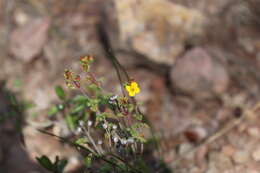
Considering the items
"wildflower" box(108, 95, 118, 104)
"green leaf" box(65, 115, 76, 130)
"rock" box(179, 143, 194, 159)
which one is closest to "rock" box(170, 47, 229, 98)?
"rock" box(179, 143, 194, 159)

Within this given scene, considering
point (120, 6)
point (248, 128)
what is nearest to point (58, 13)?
point (120, 6)

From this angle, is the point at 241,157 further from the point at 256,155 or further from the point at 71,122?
the point at 71,122

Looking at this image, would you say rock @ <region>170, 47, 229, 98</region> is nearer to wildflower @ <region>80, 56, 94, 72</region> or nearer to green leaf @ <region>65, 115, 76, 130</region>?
green leaf @ <region>65, 115, 76, 130</region>

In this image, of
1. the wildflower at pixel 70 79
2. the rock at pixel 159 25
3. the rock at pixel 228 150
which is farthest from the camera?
the rock at pixel 159 25

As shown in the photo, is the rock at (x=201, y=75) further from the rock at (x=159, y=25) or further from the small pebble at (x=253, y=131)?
the small pebble at (x=253, y=131)

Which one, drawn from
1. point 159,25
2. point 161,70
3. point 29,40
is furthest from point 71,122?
point 29,40

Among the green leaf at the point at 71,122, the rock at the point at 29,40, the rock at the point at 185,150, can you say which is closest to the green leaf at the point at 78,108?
the green leaf at the point at 71,122

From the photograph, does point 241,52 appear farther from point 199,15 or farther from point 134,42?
point 134,42

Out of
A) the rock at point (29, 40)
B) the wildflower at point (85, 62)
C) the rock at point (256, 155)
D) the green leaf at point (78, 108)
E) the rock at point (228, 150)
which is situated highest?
the rock at point (29, 40)
